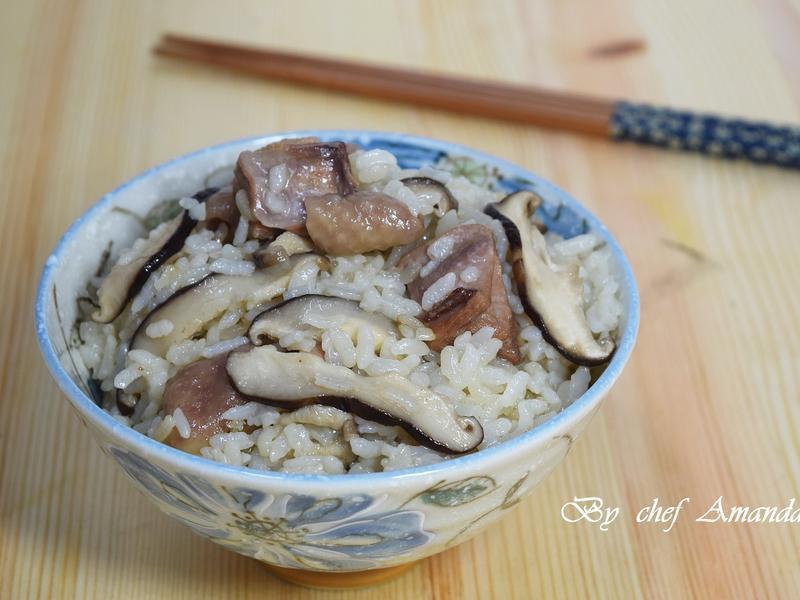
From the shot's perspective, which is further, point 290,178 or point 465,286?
point 290,178

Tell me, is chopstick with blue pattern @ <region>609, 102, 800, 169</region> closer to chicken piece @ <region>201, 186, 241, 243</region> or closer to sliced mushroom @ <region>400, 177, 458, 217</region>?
sliced mushroom @ <region>400, 177, 458, 217</region>

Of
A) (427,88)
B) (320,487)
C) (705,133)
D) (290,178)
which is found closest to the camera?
(320,487)

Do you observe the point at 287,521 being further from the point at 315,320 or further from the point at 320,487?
the point at 315,320

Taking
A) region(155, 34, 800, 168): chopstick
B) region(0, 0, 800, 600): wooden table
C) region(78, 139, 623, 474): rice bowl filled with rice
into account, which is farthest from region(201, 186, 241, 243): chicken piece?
region(155, 34, 800, 168): chopstick

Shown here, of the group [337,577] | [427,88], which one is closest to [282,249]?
[337,577]

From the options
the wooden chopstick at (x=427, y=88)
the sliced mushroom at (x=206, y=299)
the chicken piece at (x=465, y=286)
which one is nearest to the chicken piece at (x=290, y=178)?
the sliced mushroom at (x=206, y=299)

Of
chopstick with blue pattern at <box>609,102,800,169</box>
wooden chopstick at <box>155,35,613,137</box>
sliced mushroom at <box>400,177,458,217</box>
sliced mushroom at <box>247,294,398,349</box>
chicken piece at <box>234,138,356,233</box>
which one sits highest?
chicken piece at <box>234,138,356,233</box>

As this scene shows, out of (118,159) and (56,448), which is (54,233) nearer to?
(118,159)
